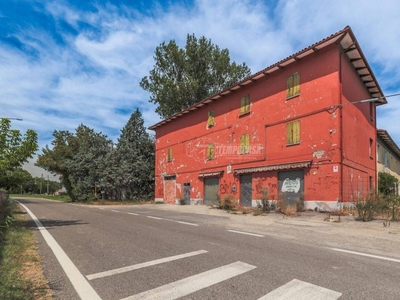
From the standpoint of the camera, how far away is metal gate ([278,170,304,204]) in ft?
55.4

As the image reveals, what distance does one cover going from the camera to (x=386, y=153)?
26188 millimetres

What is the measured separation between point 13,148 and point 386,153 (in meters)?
27.2

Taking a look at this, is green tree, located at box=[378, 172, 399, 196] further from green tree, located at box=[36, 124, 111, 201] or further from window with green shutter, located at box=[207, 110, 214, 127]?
green tree, located at box=[36, 124, 111, 201]

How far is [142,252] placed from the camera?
609 centimetres

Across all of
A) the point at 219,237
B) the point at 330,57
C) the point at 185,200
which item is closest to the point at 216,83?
the point at 185,200

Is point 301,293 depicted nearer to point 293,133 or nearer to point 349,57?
point 293,133

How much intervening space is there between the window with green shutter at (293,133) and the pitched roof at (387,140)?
941 cm

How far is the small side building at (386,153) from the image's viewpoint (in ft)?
77.0

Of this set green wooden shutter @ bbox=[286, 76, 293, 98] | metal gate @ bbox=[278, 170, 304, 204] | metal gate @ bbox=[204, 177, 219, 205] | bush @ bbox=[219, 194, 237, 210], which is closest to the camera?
metal gate @ bbox=[278, 170, 304, 204]

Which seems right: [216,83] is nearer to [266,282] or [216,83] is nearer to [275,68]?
[275,68]

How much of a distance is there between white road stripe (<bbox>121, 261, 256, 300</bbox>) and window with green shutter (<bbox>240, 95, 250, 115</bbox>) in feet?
55.6

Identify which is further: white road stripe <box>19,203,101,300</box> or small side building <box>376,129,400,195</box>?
small side building <box>376,129,400,195</box>

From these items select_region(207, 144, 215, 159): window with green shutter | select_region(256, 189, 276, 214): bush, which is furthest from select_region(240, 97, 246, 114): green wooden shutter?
select_region(256, 189, 276, 214): bush

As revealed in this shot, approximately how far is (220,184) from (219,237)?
1459 cm
